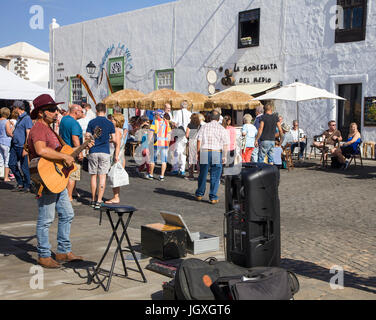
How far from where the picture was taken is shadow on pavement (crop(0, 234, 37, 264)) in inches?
234

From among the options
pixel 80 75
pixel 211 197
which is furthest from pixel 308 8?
pixel 80 75

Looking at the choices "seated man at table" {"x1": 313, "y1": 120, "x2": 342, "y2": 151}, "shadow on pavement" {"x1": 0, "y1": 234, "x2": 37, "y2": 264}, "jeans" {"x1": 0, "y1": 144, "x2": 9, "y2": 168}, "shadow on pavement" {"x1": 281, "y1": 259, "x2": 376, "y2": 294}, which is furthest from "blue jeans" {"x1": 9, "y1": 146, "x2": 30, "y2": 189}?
"seated man at table" {"x1": 313, "y1": 120, "x2": 342, "y2": 151}

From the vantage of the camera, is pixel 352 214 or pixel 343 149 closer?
pixel 352 214

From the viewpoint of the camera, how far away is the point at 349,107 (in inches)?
749

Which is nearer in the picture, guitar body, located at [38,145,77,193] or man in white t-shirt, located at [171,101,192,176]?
guitar body, located at [38,145,77,193]

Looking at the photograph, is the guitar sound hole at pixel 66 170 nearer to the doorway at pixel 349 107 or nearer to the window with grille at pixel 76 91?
the doorway at pixel 349 107

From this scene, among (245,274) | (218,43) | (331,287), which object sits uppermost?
(218,43)

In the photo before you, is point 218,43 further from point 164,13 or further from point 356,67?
point 356,67

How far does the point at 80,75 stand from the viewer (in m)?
31.5

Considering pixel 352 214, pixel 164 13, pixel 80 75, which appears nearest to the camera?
pixel 352 214

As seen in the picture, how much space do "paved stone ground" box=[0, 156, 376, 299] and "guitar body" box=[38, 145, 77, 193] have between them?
893 mm

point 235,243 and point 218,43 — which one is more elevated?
point 218,43

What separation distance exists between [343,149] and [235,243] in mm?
10686

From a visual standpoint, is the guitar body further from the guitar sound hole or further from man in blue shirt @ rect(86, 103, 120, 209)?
man in blue shirt @ rect(86, 103, 120, 209)
